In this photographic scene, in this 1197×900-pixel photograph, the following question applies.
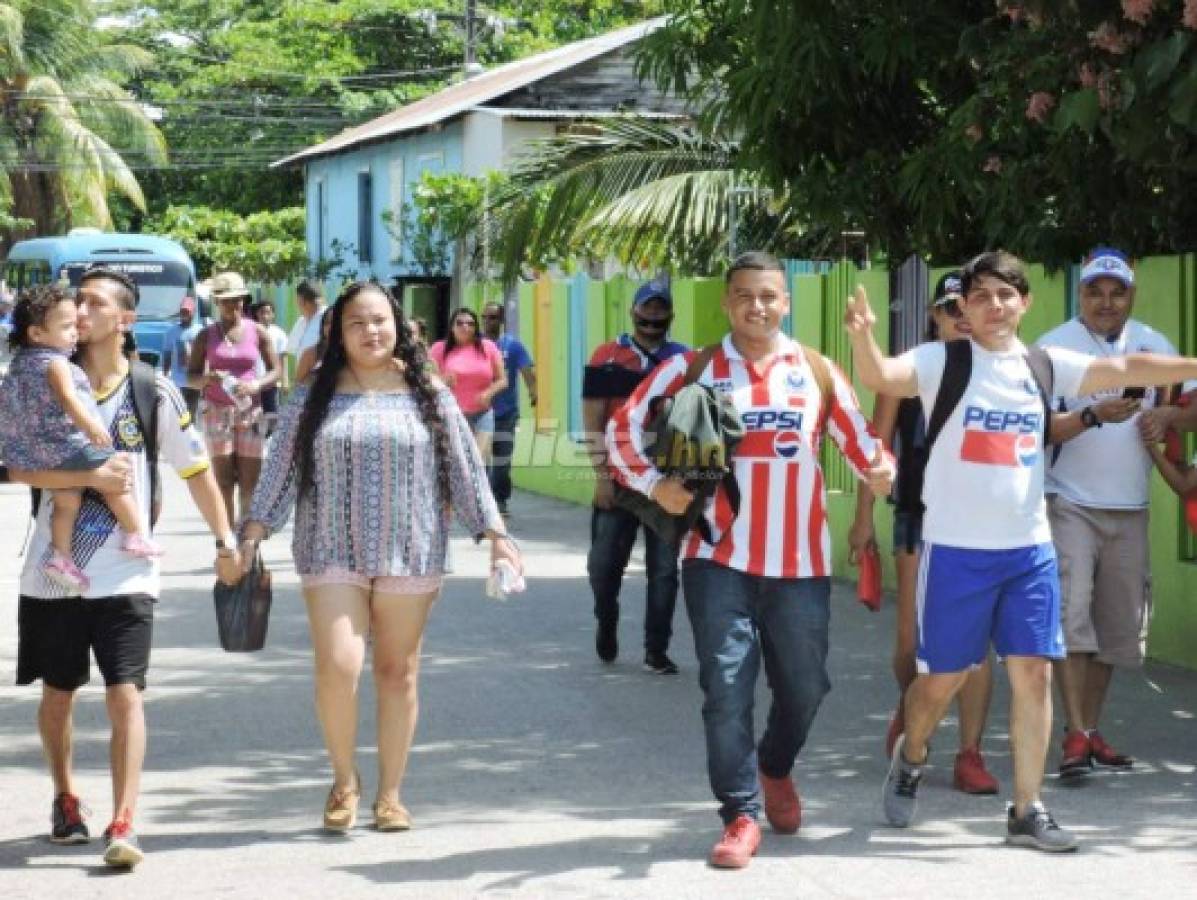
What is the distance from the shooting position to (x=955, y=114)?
12.1 m

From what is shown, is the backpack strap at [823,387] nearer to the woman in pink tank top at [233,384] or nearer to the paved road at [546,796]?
the paved road at [546,796]

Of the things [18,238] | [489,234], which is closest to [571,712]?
[489,234]

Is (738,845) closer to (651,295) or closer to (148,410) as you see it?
(148,410)

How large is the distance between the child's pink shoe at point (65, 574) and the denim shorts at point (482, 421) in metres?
10.8

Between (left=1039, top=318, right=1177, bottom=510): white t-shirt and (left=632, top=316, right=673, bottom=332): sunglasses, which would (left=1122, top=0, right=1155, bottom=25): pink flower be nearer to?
(left=1039, top=318, right=1177, bottom=510): white t-shirt

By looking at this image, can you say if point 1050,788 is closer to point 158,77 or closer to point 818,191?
point 818,191

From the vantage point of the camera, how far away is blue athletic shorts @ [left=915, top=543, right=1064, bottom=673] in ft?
25.4

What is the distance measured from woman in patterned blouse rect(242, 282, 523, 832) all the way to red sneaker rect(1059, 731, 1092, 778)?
2209 millimetres

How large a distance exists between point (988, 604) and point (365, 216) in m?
39.0

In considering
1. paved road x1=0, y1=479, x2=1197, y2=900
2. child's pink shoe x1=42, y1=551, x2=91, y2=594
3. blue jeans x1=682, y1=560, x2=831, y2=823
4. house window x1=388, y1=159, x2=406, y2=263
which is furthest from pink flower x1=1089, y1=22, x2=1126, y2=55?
house window x1=388, y1=159, x2=406, y2=263

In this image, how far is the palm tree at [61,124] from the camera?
6106 centimetres

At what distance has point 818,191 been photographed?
13.5m

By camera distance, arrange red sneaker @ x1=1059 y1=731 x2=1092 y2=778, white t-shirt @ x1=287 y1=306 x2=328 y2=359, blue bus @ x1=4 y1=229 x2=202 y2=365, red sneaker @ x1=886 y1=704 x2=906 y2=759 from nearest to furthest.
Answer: red sneaker @ x1=1059 y1=731 x2=1092 y2=778 < red sneaker @ x1=886 y1=704 x2=906 y2=759 < white t-shirt @ x1=287 y1=306 x2=328 y2=359 < blue bus @ x1=4 y1=229 x2=202 y2=365

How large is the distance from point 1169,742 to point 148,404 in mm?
4309
